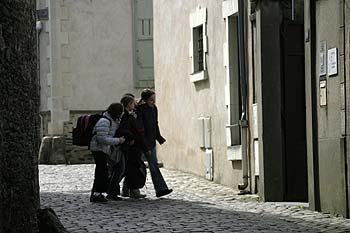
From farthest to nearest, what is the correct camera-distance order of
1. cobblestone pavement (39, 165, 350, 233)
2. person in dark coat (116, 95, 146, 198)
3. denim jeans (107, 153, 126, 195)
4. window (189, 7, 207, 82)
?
1. window (189, 7, 207, 82)
2. person in dark coat (116, 95, 146, 198)
3. denim jeans (107, 153, 126, 195)
4. cobblestone pavement (39, 165, 350, 233)

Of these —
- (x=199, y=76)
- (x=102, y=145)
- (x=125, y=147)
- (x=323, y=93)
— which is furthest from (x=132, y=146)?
(x=199, y=76)

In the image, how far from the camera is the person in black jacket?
45.2 ft

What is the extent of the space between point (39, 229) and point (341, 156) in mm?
3981

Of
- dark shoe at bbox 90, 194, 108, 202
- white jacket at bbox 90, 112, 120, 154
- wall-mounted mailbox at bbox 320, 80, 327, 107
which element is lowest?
dark shoe at bbox 90, 194, 108, 202

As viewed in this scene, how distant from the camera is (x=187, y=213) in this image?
11.7 m

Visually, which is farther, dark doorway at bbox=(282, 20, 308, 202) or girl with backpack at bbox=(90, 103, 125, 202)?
dark doorway at bbox=(282, 20, 308, 202)

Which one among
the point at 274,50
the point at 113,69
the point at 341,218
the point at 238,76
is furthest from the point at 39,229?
the point at 113,69

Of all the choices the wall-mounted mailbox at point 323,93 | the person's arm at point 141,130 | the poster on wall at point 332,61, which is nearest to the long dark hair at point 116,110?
the person's arm at point 141,130

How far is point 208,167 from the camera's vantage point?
55.2 ft

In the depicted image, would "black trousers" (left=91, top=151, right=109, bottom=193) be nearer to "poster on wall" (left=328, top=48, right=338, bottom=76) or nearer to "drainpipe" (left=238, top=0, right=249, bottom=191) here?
"drainpipe" (left=238, top=0, right=249, bottom=191)

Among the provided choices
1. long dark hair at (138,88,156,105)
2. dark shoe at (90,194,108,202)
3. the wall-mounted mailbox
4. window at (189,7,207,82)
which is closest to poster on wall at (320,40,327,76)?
the wall-mounted mailbox

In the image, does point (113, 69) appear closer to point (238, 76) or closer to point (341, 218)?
point (238, 76)

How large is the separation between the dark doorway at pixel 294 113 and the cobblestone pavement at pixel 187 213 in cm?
67

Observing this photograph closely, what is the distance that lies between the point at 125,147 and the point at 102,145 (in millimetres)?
458
